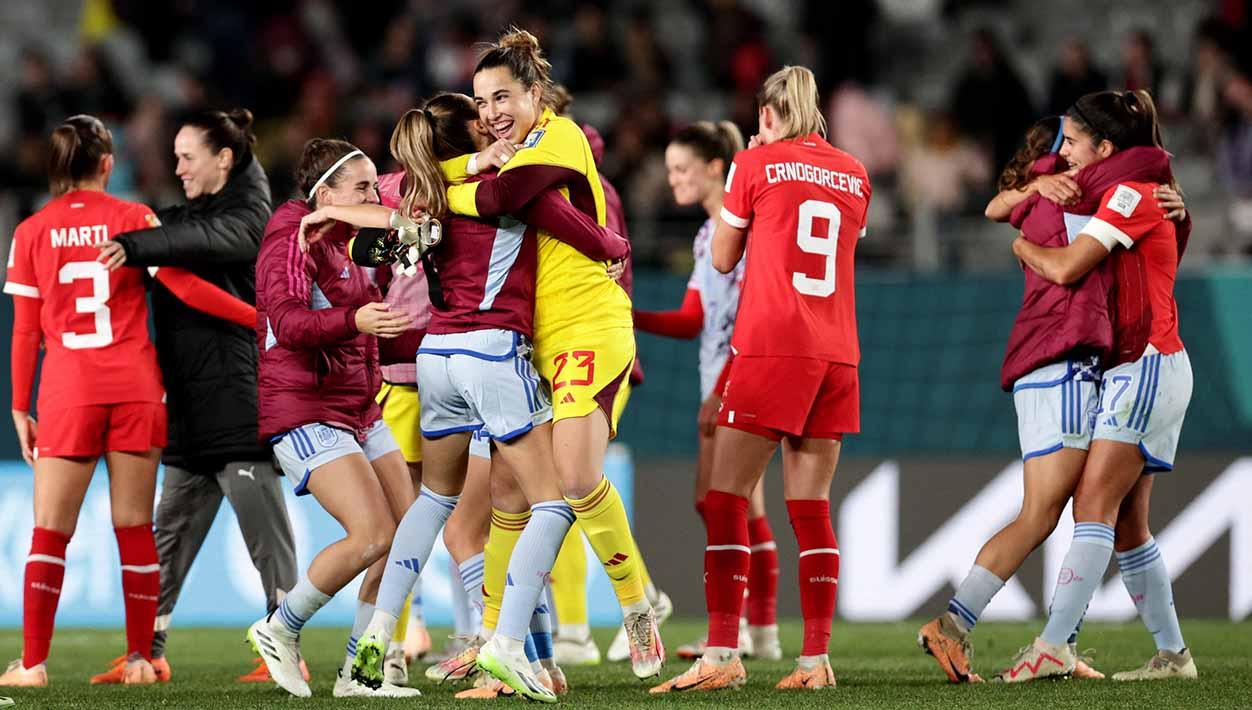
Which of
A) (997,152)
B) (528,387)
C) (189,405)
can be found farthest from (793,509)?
(997,152)

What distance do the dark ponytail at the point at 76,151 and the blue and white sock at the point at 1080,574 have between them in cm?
392

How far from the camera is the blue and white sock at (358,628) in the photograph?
566 centimetres

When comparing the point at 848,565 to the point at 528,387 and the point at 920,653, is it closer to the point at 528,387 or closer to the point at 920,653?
the point at 920,653

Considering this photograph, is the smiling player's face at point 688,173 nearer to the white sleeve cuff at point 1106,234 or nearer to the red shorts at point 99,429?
the white sleeve cuff at point 1106,234

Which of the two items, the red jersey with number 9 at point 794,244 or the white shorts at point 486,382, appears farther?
the red jersey with number 9 at point 794,244

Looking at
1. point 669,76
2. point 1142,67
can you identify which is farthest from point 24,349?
point 669,76

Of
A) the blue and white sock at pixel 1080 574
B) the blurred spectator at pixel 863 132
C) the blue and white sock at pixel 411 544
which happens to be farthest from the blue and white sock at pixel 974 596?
the blurred spectator at pixel 863 132

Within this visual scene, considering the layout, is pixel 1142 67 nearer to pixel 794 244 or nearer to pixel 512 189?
pixel 794 244

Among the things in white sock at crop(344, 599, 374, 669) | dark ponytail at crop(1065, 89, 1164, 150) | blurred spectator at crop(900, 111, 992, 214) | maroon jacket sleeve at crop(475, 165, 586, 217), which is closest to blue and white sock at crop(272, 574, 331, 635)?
white sock at crop(344, 599, 374, 669)

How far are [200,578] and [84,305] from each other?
12.5 ft

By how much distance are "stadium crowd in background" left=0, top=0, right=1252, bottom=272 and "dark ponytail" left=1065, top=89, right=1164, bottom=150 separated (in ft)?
14.7

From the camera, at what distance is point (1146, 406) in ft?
19.5

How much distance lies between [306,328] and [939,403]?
5.47 meters

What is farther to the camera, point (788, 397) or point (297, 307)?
point (788, 397)
